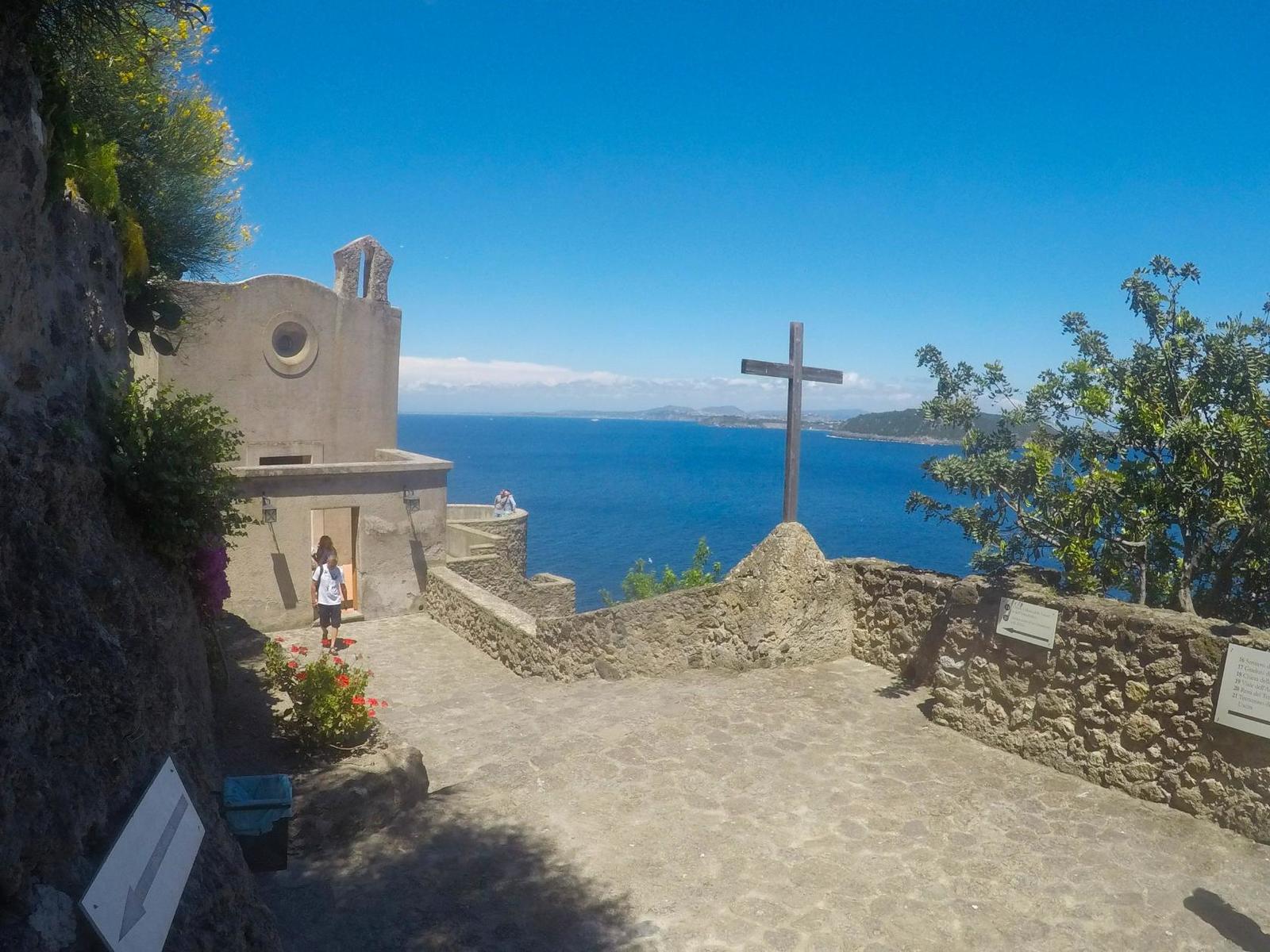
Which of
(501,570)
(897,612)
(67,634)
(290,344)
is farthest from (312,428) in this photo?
(67,634)

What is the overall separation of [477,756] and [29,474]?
4.87 m

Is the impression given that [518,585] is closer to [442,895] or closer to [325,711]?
[325,711]

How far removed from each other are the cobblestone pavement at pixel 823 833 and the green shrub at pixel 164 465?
272 cm

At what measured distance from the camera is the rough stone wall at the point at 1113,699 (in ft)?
20.1

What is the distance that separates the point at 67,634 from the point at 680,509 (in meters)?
86.3

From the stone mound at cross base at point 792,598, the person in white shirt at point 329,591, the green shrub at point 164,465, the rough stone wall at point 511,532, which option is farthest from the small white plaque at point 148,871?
the rough stone wall at point 511,532

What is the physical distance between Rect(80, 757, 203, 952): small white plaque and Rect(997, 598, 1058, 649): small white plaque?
6431 mm

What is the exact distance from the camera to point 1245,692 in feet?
19.4

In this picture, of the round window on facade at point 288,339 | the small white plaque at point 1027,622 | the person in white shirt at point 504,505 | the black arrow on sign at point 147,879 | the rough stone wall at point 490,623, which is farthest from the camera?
the person in white shirt at point 504,505

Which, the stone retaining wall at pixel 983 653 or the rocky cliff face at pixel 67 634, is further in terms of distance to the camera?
the stone retaining wall at pixel 983 653

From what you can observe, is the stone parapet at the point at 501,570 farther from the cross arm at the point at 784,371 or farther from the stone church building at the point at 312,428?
the cross arm at the point at 784,371

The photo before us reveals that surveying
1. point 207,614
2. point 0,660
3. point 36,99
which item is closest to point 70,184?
point 36,99

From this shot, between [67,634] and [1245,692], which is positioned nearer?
[67,634]

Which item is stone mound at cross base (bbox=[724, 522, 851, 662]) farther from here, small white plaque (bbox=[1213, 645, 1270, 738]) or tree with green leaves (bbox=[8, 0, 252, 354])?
tree with green leaves (bbox=[8, 0, 252, 354])
